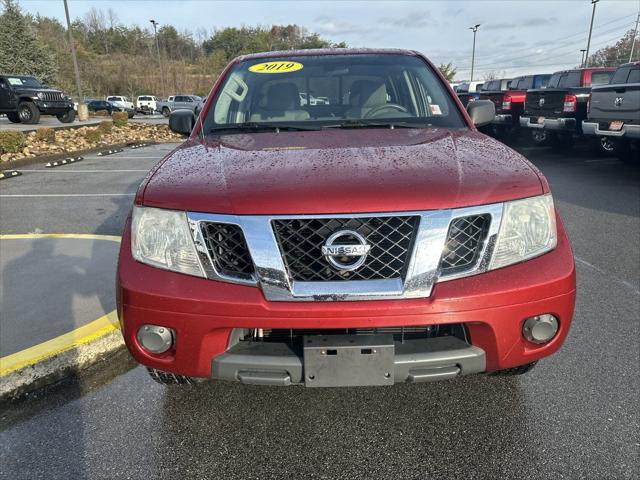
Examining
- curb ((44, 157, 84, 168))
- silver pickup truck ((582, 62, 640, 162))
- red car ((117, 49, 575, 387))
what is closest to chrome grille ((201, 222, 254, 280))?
red car ((117, 49, 575, 387))

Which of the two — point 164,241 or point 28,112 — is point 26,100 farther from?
point 164,241

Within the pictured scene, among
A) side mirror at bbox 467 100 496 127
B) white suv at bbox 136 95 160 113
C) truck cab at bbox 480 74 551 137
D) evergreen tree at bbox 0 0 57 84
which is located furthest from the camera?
white suv at bbox 136 95 160 113

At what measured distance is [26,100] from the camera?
18828 mm

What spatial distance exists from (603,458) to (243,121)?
2.50 m

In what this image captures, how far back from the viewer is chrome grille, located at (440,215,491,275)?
1732mm

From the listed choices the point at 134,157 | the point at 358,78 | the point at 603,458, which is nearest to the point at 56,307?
the point at 358,78

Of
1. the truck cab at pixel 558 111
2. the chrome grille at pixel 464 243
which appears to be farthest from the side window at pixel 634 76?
the chrome grille at pixel 464 243

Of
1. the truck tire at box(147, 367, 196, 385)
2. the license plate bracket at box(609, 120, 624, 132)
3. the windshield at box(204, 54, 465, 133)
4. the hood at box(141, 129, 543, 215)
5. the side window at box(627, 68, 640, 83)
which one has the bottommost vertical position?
the truck tire at box(147, 367, 196, 385)

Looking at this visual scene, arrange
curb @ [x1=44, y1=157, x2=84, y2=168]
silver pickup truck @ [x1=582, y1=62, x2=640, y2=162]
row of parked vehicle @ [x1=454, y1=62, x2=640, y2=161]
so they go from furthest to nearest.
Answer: curb @ [x1=44, y1=157, x2=84, y2=168] → row of parked vehicle @ [x1=454, y1=62, x2=640, y2=161] → silver pickup truck @ [x1=582, y1=62, x2=640, y2=162]

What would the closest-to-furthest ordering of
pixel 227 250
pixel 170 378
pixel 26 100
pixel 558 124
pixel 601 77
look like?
pixel 227 250
pixel 170 378
pixel 558 124
pixel 601 77
pixel 26 100

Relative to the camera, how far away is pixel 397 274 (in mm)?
1713

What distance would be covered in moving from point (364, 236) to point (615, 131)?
27.4 ft

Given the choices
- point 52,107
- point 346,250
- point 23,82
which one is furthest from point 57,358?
point 23,82

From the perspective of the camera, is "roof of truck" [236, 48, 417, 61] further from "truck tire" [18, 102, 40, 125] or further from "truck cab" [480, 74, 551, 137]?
"truck tire" [18, 102, 40, 125]
